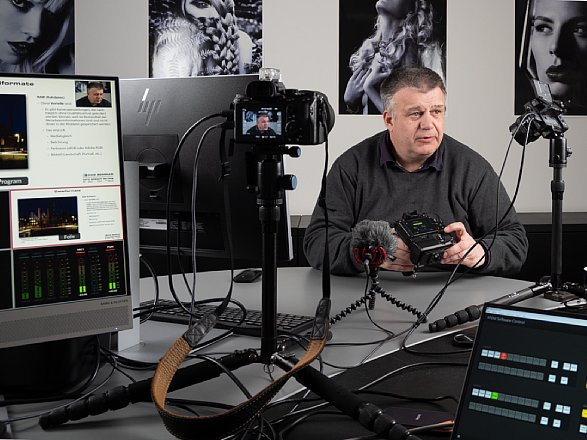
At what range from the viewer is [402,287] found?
185 cm

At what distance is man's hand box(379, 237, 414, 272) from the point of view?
1823mm

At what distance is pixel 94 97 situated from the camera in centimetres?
109

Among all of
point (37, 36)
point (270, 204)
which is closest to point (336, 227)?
point (270, 204)

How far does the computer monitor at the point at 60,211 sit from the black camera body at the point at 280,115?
0.65 feet

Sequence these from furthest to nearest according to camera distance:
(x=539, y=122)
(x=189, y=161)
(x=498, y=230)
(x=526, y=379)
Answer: (x=498, y=230)
(x=539, y=122)
(x=189, y=161)
(x=526, y=379)

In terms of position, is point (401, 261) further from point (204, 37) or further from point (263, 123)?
point (204, 37)

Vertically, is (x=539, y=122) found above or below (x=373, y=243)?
above

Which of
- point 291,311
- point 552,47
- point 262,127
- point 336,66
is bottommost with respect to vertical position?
point 291,311

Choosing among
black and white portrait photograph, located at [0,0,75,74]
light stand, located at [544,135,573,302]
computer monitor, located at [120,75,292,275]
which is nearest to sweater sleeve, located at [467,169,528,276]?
light stand, located at [544,135,573,302]

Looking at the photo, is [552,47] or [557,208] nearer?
[557,208]

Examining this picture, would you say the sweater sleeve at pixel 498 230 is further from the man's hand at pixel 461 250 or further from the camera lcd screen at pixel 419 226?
the camera lcd screen at pixel 419 226

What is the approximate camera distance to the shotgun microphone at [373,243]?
1.53m

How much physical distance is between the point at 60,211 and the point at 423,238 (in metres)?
0.95

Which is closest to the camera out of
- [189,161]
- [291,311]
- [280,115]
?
[280,115]
